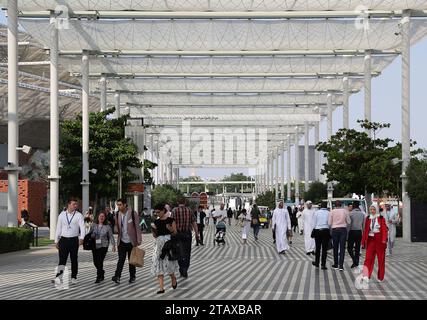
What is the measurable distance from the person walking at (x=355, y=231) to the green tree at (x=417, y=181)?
15134 mm

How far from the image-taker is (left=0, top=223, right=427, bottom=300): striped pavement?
17.1m

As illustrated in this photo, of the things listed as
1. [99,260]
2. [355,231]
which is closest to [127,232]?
[99,260]

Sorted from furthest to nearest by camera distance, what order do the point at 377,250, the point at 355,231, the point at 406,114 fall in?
the point at 406,114 → the point at 355,231 → the point at 377,250

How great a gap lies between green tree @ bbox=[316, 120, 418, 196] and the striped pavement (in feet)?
55.3

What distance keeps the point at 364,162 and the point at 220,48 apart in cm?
926

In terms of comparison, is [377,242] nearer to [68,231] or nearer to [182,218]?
[182,218]

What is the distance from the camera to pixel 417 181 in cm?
4012

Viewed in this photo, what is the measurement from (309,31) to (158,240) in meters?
31.3

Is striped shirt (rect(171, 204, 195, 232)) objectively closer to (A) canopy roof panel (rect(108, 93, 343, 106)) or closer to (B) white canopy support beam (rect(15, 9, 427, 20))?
(B) white canopy support beam (rect(15, 9, 427, 20))

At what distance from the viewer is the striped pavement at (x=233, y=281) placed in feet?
56.2

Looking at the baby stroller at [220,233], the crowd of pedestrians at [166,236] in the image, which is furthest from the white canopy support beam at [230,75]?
the crowd of pedestrians at [166,236]

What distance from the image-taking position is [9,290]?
1812cm
